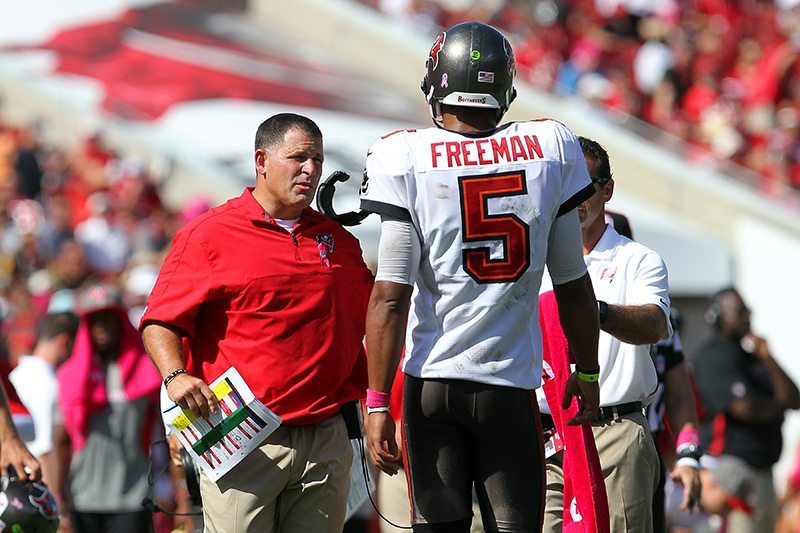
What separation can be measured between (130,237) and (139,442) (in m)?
6.83

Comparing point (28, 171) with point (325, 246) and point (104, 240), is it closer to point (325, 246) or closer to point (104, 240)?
point (104, 240)

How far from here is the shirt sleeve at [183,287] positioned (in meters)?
5.74

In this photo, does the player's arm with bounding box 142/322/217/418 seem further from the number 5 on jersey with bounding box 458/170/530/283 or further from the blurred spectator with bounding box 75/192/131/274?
the blurred spectator with bounding box 75/192/131/274

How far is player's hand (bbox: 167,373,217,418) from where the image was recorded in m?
5.55

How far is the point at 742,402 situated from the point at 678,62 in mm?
10579

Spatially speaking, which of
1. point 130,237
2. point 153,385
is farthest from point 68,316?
point 130,237

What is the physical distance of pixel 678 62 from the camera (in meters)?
20.2

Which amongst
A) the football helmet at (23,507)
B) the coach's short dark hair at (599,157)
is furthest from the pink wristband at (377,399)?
the football helmet at (23,507)

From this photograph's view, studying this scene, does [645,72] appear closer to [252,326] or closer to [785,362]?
[785,362]

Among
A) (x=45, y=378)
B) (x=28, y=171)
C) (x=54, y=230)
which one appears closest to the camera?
(x=45, y=378)

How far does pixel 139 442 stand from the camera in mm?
9156

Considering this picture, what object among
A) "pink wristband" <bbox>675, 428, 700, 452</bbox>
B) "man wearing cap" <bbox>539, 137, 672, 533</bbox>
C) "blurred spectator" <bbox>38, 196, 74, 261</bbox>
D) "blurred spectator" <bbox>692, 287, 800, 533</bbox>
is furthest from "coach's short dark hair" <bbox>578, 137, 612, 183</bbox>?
"blurred spectator" <bbox>38, 196, 74, 261</bbox>

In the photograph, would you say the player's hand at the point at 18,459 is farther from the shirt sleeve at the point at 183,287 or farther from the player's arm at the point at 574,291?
the player's arm at the point at 574,291

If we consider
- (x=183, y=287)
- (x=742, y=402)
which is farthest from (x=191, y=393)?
(x=742, y=402)
